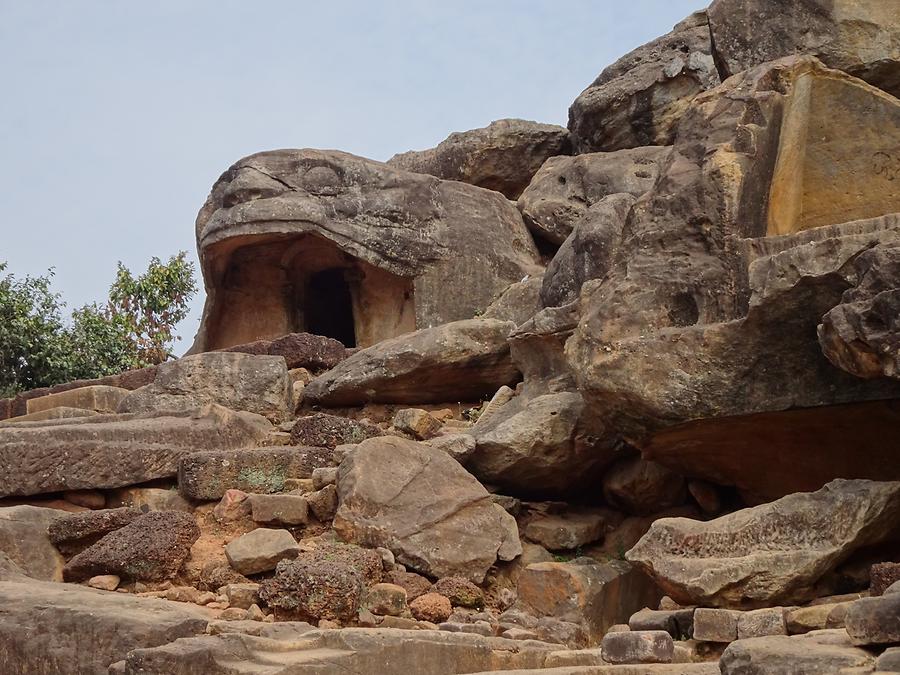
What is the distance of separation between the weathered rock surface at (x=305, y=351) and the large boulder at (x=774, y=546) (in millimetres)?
6957

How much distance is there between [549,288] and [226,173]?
5.65 m

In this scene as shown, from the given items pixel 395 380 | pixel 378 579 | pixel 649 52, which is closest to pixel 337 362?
pixel 395 380

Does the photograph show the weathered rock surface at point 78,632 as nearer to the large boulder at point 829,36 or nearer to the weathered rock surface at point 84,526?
the weathered rock surface at point 84,526

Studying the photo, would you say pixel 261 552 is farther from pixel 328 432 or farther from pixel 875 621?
pixel 875 621

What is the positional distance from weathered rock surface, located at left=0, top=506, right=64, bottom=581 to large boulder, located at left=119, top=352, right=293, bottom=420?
327 centimetres

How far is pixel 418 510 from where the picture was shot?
9766mm

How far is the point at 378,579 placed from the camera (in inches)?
364

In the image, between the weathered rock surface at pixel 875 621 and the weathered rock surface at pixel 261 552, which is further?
the weathered rock surface at pixel 261 552

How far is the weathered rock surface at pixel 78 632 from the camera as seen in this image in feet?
23.1

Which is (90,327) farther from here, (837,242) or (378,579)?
(837,242)

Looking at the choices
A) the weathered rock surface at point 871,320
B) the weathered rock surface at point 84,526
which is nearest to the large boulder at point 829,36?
the weathered rock surface at point 871,320

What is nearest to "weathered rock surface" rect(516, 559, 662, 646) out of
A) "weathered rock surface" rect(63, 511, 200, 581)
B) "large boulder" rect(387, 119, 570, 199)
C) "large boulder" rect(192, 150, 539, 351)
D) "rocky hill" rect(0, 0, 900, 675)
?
"rocky hill" rect(0, 0, 900, 675)

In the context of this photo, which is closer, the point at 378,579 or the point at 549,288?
the point at 378,579

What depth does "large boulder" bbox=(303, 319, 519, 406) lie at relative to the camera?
1301 cm
